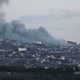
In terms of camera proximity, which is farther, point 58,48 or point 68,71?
point 58,48

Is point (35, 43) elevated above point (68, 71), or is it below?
above

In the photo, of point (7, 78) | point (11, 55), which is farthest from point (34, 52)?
point (7, 78)

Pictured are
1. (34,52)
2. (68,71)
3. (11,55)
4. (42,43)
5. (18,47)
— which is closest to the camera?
(68,71)

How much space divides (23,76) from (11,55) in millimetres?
47462

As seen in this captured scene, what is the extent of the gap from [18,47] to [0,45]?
16.9 ft

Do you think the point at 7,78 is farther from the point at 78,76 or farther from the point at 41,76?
the point at 78,76

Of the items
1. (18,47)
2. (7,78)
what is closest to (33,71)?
(7,78)

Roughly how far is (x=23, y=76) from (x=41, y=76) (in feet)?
8.13

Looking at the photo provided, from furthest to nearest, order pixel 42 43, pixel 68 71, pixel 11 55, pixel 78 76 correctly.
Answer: pixel 42 43 → pixel 11 55 → pixel 68 71 → pixel 78 76

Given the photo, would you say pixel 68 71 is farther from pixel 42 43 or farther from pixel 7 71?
pixel 42 43

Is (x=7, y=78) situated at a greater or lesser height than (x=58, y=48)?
lesser

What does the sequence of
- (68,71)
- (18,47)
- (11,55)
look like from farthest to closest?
1. (18,47)
2. (11,55)
3. (68,71)

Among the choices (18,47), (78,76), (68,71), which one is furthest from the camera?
(18,47)

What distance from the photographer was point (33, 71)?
72.2 metres
